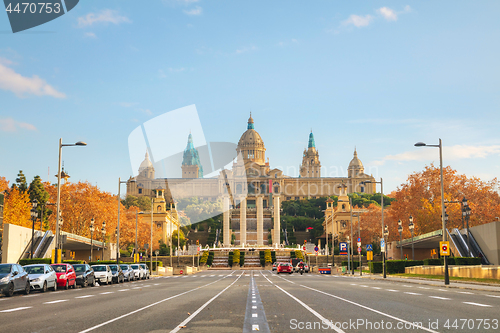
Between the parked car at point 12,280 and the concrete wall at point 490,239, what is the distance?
4245 centimetres

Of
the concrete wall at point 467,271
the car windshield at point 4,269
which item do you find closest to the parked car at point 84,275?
the car windshield at point 4,269

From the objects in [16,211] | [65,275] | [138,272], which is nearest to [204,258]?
[16,211]

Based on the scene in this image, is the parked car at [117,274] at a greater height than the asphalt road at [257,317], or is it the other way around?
the asphalt road at [257,317]

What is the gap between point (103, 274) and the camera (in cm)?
3575

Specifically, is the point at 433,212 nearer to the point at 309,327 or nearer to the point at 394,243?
the point at 394,243

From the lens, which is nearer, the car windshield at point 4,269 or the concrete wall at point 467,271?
the car windshield at point 4,269

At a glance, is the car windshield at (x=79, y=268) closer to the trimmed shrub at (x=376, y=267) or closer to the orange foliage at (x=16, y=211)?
the trimmed shrub at (x=376, y=267)

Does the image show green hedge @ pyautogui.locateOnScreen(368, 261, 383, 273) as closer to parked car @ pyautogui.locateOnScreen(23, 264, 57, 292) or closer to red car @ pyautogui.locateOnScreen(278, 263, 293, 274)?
red car @ pyautogui.locateOnScreen(278, 263, 293, 274)

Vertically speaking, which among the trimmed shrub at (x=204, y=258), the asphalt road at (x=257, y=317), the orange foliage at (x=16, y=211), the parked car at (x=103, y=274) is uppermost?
the orange foliage at (x=16, y=211)

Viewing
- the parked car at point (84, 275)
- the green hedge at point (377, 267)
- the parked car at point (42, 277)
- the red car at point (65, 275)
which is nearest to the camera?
the parked car at point (42, 277)

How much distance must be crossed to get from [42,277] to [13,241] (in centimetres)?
3073

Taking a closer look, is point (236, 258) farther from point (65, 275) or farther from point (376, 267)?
point (65, 275)

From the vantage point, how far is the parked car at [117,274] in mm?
38375

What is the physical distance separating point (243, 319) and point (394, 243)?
75.6m
